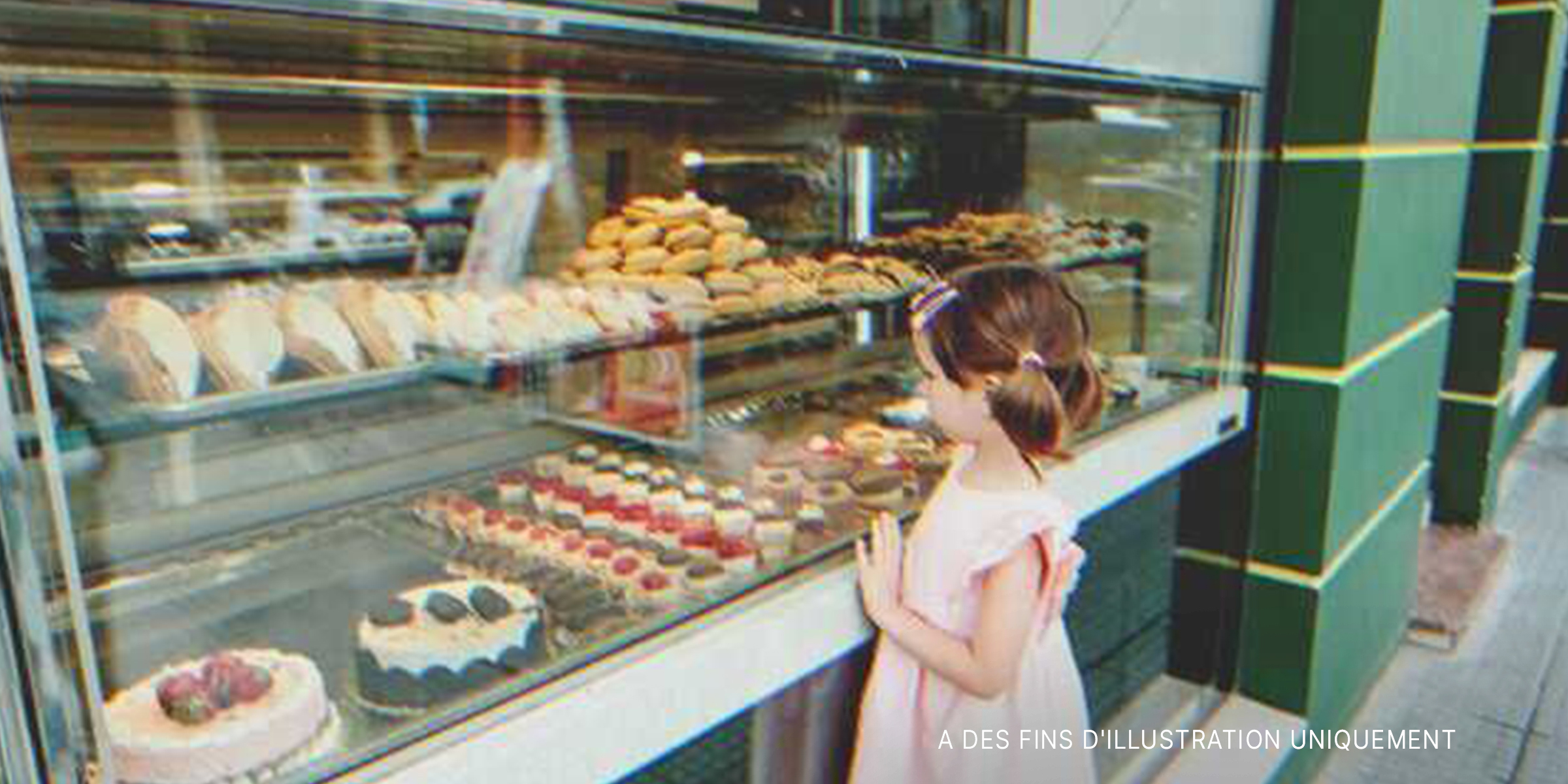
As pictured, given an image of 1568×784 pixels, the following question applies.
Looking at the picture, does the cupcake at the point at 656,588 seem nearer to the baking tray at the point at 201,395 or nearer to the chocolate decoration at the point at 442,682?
the chocolate decoration at the point at 442,682

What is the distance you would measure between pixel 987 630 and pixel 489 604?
2.32ft

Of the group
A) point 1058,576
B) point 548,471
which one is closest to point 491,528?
point 548,471

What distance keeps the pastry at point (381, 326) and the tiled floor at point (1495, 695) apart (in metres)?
2.87

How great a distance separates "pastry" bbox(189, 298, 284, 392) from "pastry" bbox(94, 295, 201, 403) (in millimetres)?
20

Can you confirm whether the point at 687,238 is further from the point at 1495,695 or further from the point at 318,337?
the point at 1495,695

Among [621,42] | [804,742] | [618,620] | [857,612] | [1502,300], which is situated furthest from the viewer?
[1502,300]

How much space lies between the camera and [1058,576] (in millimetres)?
1608

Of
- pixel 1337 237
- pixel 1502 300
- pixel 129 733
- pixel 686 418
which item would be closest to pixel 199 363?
pixel 129 733

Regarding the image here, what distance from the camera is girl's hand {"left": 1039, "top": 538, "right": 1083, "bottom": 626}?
155 centimetres

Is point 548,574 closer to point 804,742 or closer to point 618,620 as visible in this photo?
point 618,620

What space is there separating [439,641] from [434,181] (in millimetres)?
1050

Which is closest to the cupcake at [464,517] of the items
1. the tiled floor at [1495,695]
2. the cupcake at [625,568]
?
the cupcake at [625,568]

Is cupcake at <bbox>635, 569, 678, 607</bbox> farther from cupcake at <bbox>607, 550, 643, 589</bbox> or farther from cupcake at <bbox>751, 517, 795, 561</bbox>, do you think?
cupcake at <bbox>751, 517, 795, 561</bbox>

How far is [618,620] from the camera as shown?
148cm
